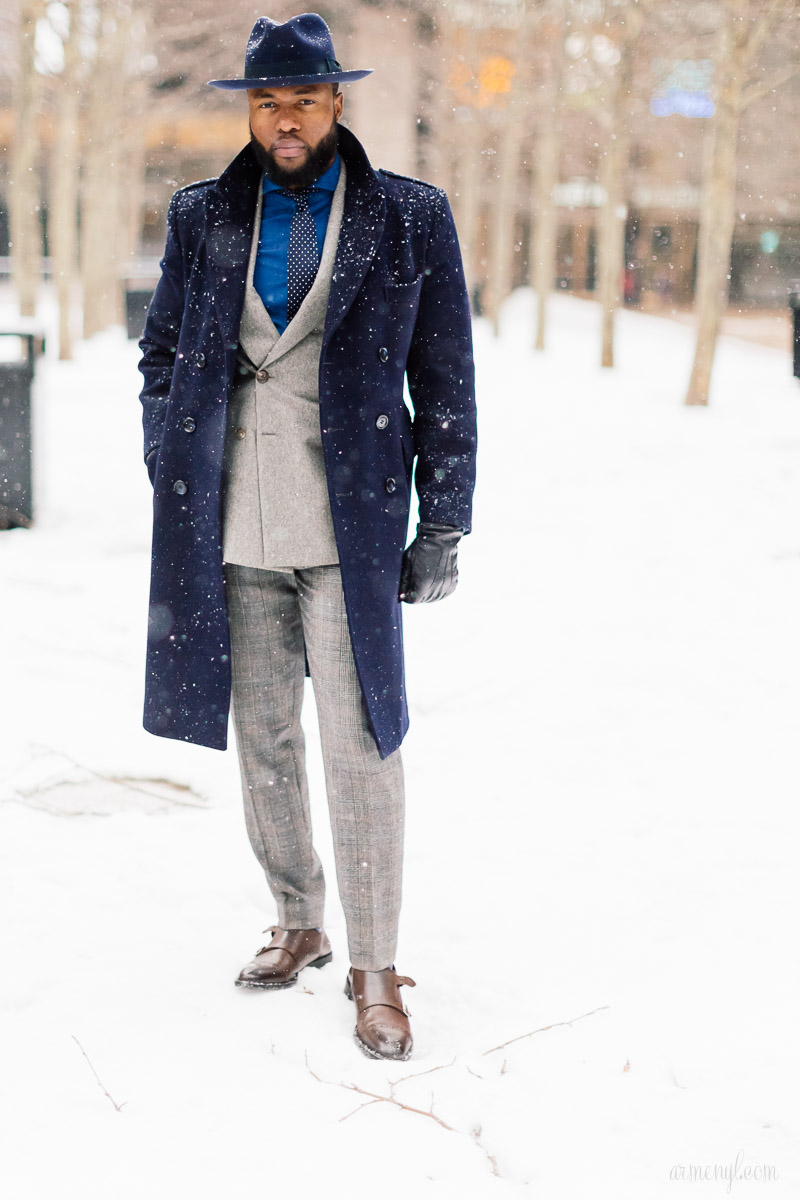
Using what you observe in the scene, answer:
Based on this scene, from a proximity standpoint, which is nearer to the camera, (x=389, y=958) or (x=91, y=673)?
(x=389, y=958)

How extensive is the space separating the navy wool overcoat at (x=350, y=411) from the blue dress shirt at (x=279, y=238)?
4 cm

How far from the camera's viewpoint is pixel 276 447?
247 cm

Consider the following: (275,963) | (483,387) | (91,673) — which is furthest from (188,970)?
(483,387)

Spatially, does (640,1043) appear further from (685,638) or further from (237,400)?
(685,638)

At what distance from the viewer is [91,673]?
5051 millimetres

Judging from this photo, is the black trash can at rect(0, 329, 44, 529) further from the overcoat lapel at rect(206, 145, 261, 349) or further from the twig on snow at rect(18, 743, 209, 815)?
the overcoat lapel at rect(206, 145, 261, 349)

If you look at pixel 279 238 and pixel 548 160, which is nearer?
pixel 279 238

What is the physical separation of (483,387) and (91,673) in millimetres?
11844

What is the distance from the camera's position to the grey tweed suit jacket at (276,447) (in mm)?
2428

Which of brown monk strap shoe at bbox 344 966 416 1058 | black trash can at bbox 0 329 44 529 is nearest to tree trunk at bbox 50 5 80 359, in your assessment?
black trash can at bbox 0 329 44 529

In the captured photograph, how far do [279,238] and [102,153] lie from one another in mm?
18850

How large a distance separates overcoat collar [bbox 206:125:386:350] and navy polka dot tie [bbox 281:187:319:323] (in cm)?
6

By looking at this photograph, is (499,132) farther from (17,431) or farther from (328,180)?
(328,180)

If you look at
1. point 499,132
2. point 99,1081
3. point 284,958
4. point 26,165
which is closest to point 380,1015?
point 284,958
